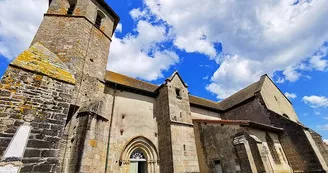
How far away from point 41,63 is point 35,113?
6.06 feet

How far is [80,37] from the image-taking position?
877 cm

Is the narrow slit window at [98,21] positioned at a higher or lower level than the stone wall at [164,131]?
higher

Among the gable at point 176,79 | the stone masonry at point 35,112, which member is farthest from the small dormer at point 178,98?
the stone masonry at point 35,112

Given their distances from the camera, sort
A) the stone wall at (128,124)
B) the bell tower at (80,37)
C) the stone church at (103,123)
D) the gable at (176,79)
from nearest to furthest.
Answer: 1. the stone church at (103,123)
2. the bell tower at (80,37)
3. the stone wall at (128,124)
4. the gable at (176,79)

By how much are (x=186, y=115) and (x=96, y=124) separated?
658cm

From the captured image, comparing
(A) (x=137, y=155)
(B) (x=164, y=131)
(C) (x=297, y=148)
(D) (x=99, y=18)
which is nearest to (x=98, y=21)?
(D) (x=99, y=18)

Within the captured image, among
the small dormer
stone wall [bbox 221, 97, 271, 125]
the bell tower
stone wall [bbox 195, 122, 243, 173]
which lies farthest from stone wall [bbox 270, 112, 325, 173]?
the bell tower

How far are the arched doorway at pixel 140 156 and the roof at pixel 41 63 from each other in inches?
218

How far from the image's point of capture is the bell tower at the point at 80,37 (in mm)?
7894

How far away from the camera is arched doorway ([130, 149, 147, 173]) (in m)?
9.41

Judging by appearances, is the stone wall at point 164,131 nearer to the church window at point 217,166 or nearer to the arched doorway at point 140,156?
the arched doorway at point 140,156

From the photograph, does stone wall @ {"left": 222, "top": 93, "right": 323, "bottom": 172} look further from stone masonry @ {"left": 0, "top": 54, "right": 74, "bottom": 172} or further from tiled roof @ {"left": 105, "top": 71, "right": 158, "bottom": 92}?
stone masonry @ {"left": 0, "top": 54, "right": 74, "bottom": 172}

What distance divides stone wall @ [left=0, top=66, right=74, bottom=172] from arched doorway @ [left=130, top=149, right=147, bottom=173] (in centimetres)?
611

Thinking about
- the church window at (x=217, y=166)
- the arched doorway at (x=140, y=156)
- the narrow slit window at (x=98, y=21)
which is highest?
the narrow slit window at (x=98, y=21)
